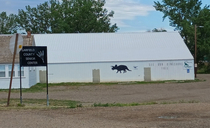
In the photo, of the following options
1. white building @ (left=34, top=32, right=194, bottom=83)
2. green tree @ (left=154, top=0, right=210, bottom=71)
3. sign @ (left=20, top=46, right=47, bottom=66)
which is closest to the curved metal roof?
white building @ (left=34, top=32, right=194, bottom=83)

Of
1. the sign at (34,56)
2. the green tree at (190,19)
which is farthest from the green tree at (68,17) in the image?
the sign at (34,56)

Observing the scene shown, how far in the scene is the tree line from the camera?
239ft

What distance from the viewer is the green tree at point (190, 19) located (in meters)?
67.8

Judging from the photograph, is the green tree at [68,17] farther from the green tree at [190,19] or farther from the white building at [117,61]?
the white building at [117,61]

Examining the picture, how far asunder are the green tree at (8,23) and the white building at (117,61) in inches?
1514

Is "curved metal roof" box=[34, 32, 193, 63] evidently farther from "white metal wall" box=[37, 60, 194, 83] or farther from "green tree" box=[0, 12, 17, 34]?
"green tree" box=[0, 12, 17, 34]

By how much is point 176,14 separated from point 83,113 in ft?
227

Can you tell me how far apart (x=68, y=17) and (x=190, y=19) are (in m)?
24.3

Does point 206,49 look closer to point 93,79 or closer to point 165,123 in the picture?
point 93,79

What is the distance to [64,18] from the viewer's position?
250ft

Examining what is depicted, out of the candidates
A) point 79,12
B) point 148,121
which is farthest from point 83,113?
point 79,12

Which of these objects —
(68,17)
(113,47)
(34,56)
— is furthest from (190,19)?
(34,56)

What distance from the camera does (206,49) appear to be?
216ft

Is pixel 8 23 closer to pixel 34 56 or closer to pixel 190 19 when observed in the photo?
pixel 190 19
